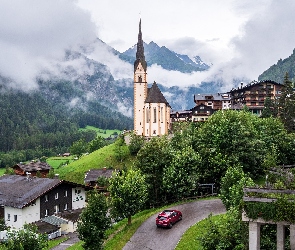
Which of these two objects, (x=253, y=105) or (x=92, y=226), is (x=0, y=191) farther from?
(x=253, y=105)

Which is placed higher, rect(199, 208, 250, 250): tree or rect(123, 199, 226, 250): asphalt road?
rect(199, 208, 250, 250): tree

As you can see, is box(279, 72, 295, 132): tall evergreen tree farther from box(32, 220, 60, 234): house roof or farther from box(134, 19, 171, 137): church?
box(32, 220, 60, 234): house roof

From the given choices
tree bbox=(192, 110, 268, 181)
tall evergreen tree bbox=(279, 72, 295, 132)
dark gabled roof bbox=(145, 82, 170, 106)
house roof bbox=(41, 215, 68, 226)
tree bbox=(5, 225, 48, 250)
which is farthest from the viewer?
dark gabled roof bbox=(145, 82, 170, 106)

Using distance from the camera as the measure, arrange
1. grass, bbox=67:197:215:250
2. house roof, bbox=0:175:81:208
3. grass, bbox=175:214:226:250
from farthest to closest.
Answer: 1. house roof, bbox=0:175:81:208
2. grass, bbox=67:197:215:250
3. grass, bbox=175:214:226:250

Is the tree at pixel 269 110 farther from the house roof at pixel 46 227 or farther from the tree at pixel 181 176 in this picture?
the house roof at pixel 46 227

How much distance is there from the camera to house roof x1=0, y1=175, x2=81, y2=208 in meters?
52.4

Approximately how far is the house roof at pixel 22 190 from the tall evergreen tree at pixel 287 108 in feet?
149

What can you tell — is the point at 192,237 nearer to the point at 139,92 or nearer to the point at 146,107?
the point at 146,107

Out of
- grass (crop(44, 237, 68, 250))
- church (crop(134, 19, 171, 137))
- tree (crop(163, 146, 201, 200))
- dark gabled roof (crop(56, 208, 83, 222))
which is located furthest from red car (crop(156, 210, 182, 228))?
church (crop(134, 19, 171, 137))

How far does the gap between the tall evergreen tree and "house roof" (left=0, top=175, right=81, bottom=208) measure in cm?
4540

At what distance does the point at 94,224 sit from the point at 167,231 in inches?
278

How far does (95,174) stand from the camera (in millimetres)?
77875

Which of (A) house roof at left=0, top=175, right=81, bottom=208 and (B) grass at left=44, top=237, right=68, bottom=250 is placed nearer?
(B) grass at left=44, top=237, right=68, bottom=250

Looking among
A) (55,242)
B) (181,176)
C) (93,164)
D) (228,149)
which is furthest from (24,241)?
(93,164)
